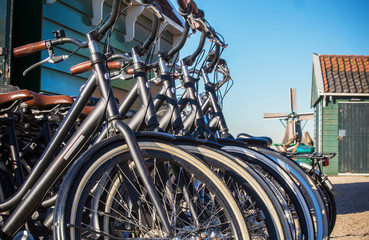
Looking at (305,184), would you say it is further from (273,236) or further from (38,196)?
(38,196)

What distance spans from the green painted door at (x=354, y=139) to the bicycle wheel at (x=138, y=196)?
1397cm

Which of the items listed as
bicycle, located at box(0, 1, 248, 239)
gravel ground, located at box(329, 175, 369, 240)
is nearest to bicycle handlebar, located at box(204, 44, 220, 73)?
bicycle, located at box(0, 1, 248, 239)

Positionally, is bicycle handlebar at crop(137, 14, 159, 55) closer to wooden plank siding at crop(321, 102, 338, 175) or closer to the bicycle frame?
the bicycle frame

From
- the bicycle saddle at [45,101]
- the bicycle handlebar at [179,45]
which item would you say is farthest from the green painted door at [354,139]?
the bicycle saddle at [45,101]

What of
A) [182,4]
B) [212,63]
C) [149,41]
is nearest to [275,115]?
[212,63]

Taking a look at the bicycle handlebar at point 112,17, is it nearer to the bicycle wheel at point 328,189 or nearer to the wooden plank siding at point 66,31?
the wooden plank siding at point 66,31

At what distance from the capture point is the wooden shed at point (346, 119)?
14.8 meters

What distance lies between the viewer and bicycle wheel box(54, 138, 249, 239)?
1.72 meters

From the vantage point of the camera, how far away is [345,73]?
15.9m

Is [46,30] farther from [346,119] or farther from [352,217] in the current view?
[346,119]

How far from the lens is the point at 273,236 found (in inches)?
75.4

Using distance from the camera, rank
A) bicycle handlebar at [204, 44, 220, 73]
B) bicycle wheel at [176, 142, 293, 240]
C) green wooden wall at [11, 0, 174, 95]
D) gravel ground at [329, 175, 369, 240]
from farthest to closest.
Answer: gravel ground at [329, 175, 369, 240]
green wooden wall at [11, 0, 174, 95]
bicycle handlebar at [204, 44, 220, 73]
bicycle wheel at [176, 142, 293, 240]

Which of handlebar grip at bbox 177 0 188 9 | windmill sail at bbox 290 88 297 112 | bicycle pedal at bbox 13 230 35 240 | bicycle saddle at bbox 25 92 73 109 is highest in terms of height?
windmill sail at bbox 290 88 297 112

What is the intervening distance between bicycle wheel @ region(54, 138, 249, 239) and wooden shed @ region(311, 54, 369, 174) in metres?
13.8
